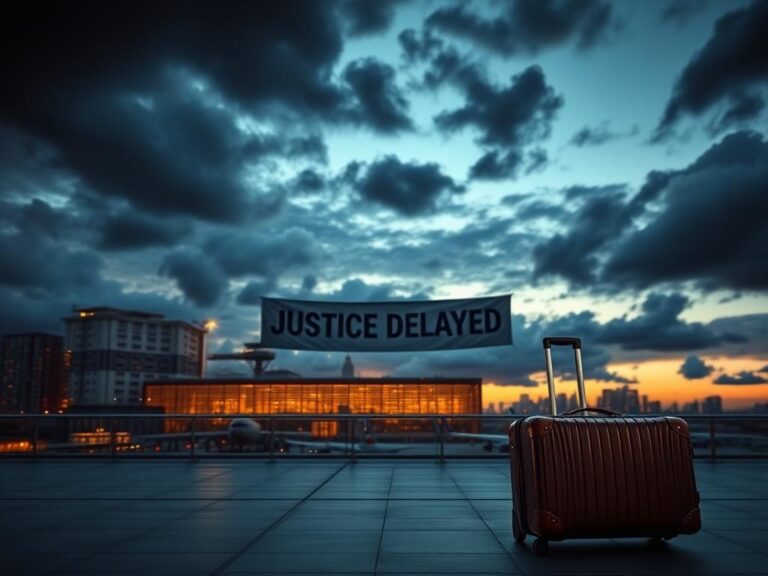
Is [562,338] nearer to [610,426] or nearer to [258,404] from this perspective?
[610,426]

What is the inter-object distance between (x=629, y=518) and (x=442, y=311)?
6.45m

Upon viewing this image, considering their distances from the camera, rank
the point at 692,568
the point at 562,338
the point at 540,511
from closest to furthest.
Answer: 1. the point at 692,568
2. the point at 540,511
3. the point at 562,338

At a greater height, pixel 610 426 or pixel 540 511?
pixel 610 426

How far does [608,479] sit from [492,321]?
6287 mm

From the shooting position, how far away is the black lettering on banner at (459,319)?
1117 cm

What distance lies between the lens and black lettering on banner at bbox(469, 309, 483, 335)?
1119 centimetres

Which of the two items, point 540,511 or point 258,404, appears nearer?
point 540,511

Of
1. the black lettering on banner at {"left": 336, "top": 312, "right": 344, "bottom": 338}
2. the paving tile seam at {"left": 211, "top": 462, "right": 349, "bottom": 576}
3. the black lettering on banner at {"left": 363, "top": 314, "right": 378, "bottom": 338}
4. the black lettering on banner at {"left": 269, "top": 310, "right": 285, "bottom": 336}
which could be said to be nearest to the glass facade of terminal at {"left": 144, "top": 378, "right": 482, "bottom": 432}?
the black lettering on banner at {"left": 269, "top": 310, "right": 285, "bottom": 336}

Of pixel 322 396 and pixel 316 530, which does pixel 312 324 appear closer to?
pixel 316 530

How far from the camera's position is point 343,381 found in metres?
116

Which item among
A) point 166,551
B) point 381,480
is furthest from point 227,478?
point 166,551

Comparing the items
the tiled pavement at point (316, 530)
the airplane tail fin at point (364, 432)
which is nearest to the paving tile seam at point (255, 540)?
the tiled pavement at point (316, 530)

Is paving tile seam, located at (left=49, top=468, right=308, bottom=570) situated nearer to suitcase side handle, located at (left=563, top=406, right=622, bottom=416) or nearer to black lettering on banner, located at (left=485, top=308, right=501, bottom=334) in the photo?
suitcase side handle, located at (left=563, top=406, right=622, bottom=416)

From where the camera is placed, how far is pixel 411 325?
11.1 m
